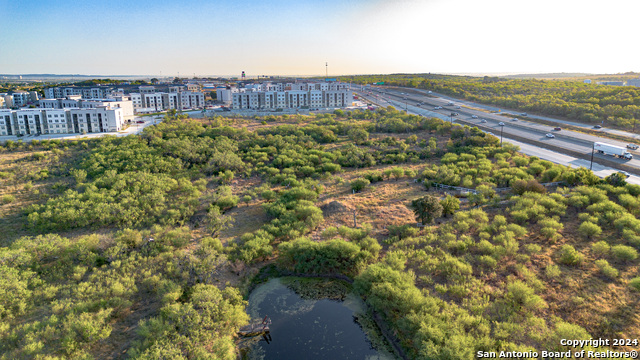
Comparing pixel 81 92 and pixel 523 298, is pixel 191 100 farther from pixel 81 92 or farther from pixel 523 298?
pixel 523 298

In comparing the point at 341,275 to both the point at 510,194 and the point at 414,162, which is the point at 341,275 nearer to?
the point at 510,194

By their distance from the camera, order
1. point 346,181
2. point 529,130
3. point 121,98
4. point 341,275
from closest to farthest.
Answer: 1. point 341,275
2. point 346,181
3. point 529,130
4. point 121,98

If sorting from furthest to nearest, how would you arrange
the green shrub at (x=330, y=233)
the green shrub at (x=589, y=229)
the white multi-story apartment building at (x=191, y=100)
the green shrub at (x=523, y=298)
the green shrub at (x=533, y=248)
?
the white multi-story apartment building at (x=191, y=100) → the green shrub at (x=330, y=233) → the green shrub at (x=589, y=229) → the green shrub at (x=533, y=248) → the green shrub at (x=523, y=298)

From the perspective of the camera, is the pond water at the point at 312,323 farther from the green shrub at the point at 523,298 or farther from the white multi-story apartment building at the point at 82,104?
the white multi-story apartment building at the point at 82,104

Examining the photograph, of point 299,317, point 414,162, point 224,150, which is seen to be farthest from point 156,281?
point 414,162

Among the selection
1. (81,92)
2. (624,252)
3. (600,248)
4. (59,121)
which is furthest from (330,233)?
(81,92)

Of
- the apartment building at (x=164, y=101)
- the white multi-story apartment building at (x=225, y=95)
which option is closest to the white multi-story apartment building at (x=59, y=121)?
the apartment building at (x=164, y=101)
